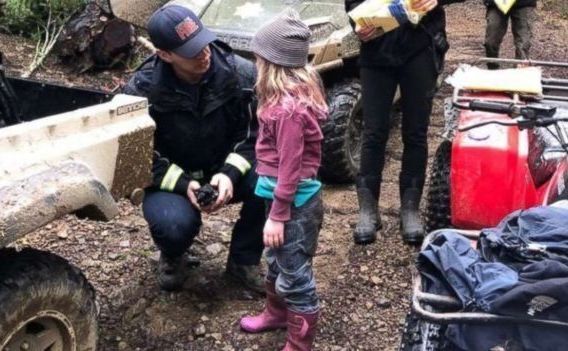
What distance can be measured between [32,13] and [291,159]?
650 cm

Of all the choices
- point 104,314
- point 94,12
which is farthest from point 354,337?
point 94,12

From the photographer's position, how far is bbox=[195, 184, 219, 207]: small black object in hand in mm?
3471

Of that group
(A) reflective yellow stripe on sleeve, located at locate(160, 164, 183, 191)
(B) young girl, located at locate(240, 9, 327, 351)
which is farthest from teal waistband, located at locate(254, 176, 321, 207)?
(A) reflective yellow stripe on sleeve, located at locate(160, 164, 183, 191)

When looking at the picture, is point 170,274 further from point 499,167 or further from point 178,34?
point 499,167

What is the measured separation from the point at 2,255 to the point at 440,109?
475 cm

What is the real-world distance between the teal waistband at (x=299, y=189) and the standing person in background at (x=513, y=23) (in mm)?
4504

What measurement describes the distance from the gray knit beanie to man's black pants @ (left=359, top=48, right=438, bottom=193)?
3.84ft

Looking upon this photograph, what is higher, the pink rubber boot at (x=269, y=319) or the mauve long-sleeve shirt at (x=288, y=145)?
the mauve long-sleeve shirt at (x=288, y=145)

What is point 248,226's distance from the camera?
3811 mm

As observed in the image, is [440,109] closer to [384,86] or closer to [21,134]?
[384,86]

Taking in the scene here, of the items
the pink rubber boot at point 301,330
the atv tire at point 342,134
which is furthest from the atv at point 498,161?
the atv tire at point 342,134

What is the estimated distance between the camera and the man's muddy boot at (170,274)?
12.6 feet

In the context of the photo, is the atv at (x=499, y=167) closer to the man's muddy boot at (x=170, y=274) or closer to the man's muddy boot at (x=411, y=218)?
the man's muddy boot at (x=411, y=218)

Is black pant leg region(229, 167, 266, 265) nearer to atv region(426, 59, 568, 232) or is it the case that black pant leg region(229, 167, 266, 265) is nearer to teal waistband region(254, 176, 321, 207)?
teal waistband region(254, 176, 321, 207)
